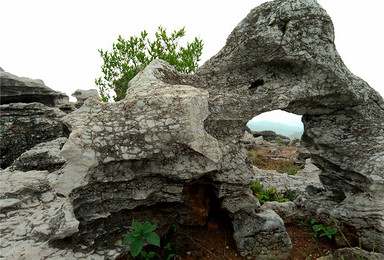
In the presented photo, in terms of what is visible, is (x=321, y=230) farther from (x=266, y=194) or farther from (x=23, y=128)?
(x=23, y=128)

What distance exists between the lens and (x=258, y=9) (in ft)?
15.1

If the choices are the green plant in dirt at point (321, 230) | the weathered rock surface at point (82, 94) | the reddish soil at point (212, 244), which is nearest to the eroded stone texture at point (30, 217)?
the reddish soil at point (212, 244)

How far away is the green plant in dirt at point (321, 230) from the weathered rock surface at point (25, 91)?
1179 cm

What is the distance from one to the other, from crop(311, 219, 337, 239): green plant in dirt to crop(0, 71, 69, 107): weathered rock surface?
464 inches

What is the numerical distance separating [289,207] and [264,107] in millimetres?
3182

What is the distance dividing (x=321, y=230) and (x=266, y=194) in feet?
6.58

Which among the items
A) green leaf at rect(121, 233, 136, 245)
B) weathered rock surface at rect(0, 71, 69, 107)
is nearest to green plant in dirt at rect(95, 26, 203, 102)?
weathered rock surface at rect(0, 71, 69, 107)

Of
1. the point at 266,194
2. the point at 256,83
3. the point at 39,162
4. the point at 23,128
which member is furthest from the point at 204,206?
the point at 23,128

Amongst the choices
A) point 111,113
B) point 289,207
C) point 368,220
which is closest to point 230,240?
point 289,207

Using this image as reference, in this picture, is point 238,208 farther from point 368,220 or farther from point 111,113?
point 111,113

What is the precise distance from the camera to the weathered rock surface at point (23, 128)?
7.64 metres

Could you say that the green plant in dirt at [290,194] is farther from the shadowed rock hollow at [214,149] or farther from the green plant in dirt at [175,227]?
the green plant in dirt at [175,227]

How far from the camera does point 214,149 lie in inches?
146

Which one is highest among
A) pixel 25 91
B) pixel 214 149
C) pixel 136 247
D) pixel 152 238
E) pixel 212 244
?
pixel 25 91
